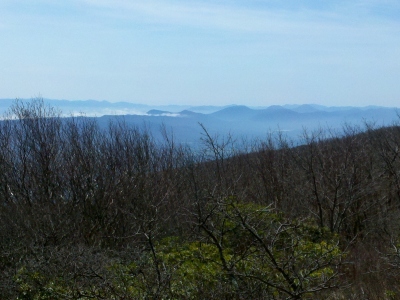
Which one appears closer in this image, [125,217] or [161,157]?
[125,217]

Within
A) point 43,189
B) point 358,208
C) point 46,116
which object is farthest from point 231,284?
point 46,116

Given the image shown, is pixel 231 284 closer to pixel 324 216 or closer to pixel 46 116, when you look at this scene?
pixel 324 216

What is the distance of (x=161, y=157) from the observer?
31.7 m

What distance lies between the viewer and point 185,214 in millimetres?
11484

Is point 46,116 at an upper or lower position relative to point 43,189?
upper

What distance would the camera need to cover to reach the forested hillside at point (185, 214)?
8203mm

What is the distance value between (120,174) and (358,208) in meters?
11.0

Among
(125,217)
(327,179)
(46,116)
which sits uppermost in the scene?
Answer: (46,116)

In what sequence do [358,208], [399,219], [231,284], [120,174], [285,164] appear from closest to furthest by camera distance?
[231,284]
[399,219]
[358,208]
[120,174]
[285,164]

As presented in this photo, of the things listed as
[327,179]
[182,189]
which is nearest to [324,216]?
[327,179]

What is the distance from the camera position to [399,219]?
21172mm

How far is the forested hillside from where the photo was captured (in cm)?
820

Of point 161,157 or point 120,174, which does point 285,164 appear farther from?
point 120,174

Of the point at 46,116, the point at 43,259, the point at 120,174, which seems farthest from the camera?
the point at 46,116
